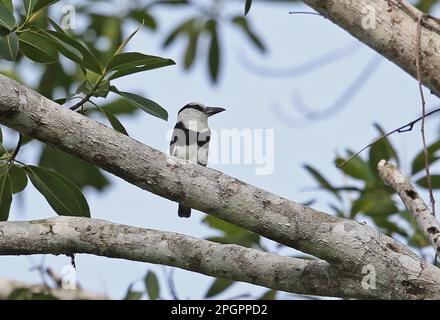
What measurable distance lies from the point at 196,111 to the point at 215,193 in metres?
2.51

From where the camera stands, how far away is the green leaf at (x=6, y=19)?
9.21ft

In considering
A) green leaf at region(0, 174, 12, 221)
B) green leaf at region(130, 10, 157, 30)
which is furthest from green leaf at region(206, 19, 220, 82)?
green leaf at region(0, 174, 12, 221)

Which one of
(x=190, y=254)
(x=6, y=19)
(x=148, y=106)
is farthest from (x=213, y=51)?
(x=190, y=254)

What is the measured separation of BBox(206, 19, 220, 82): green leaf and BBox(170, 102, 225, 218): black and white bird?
0.73m

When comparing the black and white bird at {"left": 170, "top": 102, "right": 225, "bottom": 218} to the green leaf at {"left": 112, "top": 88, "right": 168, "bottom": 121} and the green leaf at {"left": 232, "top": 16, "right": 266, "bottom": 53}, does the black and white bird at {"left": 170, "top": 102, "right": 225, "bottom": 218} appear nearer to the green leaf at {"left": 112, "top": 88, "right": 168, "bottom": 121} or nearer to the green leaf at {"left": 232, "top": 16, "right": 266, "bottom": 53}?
the green leaf at {"left": 232, "top": 16, "right": 266, "bottom": 53}

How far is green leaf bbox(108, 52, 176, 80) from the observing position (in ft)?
10.0

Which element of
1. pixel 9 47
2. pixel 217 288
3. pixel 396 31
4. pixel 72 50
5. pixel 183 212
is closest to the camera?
pixel 9 47

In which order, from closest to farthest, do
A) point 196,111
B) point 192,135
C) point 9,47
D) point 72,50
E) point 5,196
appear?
point 9,47 < point 72,50 < point 5,196 < point 192,135 < point 196,111

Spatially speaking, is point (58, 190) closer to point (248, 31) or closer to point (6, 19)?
point (6, 19)

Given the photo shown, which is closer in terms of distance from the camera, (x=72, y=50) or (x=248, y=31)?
(x=72, y=50)

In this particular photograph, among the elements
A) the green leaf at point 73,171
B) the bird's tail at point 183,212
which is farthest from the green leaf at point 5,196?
the green leaf at point 73,171

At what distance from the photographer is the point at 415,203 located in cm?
313
